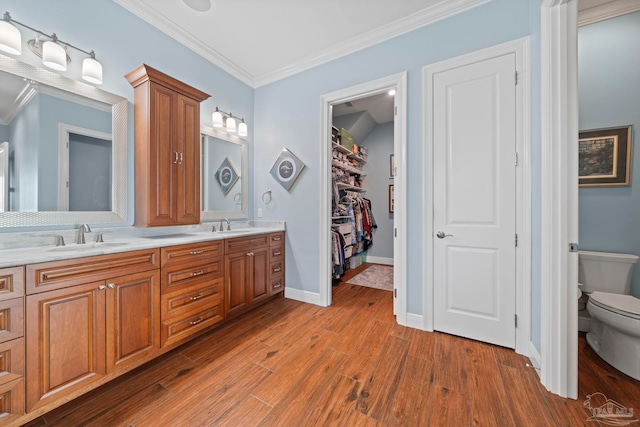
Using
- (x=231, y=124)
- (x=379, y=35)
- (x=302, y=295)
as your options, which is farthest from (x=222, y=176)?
(x=379, y=35)

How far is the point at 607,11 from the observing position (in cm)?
202

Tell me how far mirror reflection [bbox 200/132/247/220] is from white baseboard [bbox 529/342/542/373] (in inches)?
120

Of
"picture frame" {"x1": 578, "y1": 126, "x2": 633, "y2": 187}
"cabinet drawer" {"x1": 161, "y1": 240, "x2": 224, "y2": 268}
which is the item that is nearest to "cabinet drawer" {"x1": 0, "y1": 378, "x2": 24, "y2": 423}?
"cabinet drawer" {"x1": 161, "y1": 240, "x2": 224, "y2": 268}

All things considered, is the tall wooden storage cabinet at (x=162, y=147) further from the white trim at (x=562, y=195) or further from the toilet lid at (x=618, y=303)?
the toilet lid at (x=618, y=303)

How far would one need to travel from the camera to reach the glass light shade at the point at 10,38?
1.37 m

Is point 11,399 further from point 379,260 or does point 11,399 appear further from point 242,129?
point 379,260

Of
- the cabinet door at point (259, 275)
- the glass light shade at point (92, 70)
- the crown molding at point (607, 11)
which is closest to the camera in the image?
the glass light shade at point (92, 70)

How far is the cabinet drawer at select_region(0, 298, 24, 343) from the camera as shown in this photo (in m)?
1.04

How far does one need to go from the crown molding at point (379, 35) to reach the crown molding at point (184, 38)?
305mm

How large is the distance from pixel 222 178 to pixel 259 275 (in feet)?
4.10

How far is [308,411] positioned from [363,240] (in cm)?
341

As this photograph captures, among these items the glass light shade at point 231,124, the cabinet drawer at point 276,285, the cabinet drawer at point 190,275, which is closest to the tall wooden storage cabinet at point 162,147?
the cabinet drawer at point 190,275

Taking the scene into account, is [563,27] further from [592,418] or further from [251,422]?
[251,422]

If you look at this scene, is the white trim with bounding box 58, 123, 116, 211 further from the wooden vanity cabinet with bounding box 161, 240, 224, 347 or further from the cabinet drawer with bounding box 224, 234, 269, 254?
the cabinet drawer with bounding box 224, 234, 269, 254
